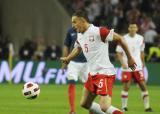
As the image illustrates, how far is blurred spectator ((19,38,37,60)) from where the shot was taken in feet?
111

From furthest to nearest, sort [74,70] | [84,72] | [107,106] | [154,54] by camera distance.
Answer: [154,54] → [84,72] → [74,70] → [107,106]

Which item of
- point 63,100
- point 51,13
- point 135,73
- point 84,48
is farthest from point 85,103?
point 51,13

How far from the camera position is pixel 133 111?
18875 mm

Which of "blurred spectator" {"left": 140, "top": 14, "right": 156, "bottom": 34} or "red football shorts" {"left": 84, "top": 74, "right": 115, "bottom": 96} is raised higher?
"blurred spectator" {"left": 140, "top": 14, "right": 156, "bottom": 34}

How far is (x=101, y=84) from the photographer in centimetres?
1390

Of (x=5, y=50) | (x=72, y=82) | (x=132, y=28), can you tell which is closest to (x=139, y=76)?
(x=132, y=28)

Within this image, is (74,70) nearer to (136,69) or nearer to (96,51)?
(136,69)

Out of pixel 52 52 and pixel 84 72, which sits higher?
pixel 52 52

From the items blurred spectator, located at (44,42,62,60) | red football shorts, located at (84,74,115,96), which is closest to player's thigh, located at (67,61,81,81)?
red football shorts, located at (84,74,115,96)

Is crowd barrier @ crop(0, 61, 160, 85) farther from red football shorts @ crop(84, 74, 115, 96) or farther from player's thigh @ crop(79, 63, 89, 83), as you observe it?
red football shorts @ crop(84, 74, 115, 96)

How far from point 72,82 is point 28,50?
16.5 meters

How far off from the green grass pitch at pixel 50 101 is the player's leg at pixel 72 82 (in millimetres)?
705

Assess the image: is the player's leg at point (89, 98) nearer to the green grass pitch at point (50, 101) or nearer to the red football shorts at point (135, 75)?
the green grass pitch at point (50, 101)

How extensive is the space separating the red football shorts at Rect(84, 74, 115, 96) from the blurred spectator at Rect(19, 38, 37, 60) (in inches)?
775
